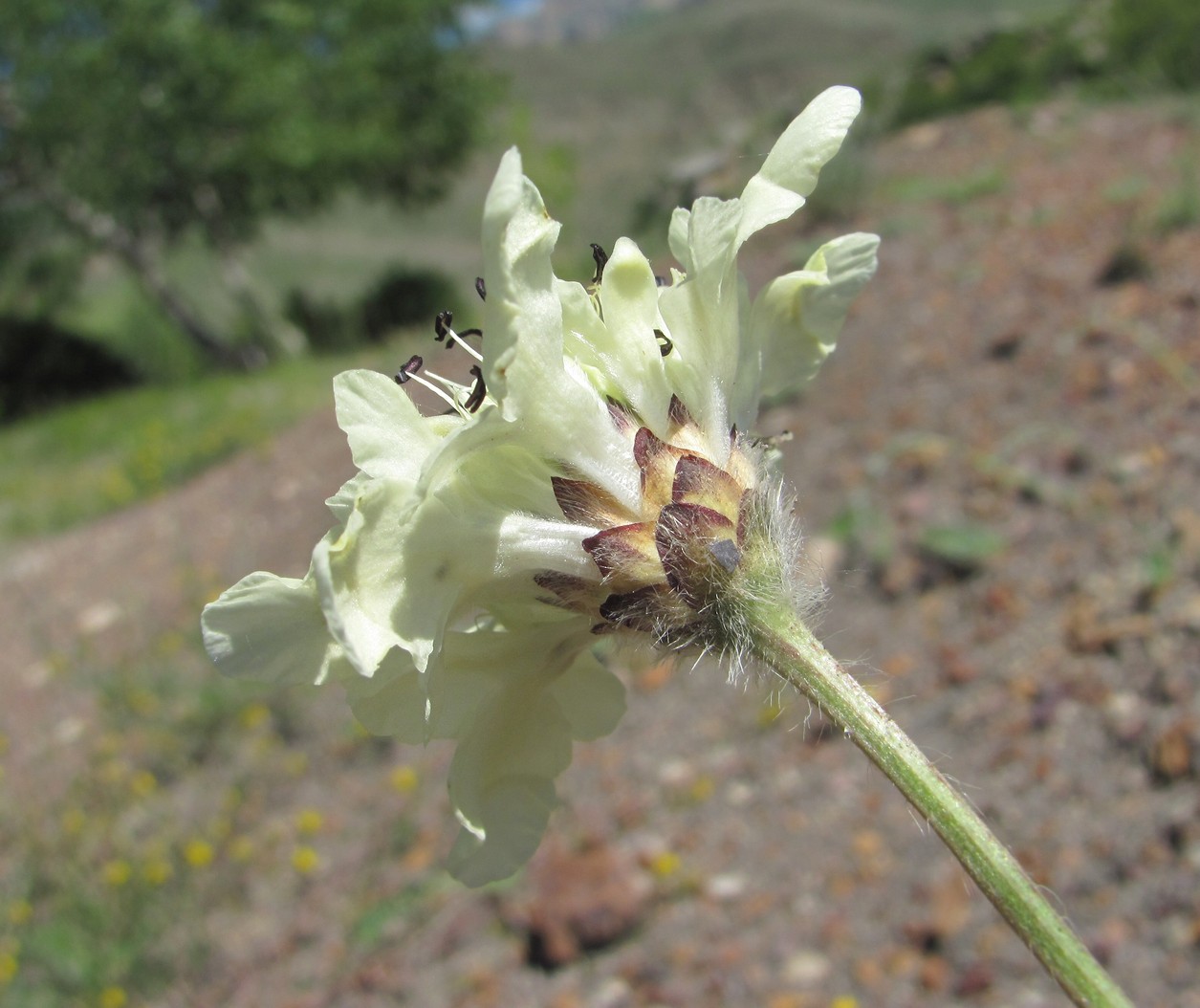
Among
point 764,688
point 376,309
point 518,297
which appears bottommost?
point 376,309

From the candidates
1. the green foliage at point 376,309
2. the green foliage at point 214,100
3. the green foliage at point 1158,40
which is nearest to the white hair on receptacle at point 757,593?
the green foliage at point 1158,40

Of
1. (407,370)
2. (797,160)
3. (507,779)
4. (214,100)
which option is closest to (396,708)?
(507,779)

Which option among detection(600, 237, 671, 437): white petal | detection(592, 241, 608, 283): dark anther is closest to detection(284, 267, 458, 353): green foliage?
detection(592, 241, 608, 283): dark anther

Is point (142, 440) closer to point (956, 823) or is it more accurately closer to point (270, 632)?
point (270, 632)

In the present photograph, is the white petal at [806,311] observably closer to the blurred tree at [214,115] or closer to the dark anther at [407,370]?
the dark anther at [407,370]

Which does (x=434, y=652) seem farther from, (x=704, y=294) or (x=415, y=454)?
(x=704, y=294)

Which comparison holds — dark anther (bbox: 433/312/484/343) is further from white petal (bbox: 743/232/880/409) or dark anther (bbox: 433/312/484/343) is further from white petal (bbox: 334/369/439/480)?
white petal (bbox: 743/232/880/409)

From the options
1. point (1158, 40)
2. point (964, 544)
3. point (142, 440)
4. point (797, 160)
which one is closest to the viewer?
point (797, 160)
